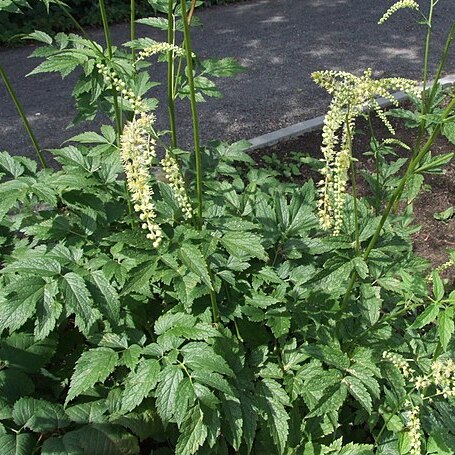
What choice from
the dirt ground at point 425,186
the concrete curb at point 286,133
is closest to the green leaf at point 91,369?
the dirt ground at point 425,186

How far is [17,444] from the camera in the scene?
1992mm

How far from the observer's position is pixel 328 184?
2.12 m

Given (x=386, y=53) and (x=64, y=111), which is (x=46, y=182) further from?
→ (x=386, y=53)

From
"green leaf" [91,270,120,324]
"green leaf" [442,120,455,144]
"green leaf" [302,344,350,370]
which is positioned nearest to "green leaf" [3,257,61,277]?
"green leaf" [91,270,120,324]

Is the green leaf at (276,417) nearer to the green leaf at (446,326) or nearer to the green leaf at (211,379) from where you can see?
the green leaf at (211,379)

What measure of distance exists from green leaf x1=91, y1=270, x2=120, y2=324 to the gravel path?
376 cm

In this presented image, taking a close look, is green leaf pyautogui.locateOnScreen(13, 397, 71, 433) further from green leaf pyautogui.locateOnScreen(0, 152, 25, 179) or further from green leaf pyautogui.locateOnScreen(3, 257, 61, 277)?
green leaf pyautogui.locateOnScreen(0, 152, 25, 179)

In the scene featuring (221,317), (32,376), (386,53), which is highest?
(221,317)

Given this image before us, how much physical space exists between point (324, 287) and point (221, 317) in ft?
1.60

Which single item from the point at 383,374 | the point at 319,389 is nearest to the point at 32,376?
the point at 319,389

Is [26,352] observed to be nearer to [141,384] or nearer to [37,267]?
[37,267]

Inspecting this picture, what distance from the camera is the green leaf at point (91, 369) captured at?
191 centimetres

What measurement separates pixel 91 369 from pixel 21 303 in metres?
0.35

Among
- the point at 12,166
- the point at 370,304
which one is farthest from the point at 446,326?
the point at 12,166
